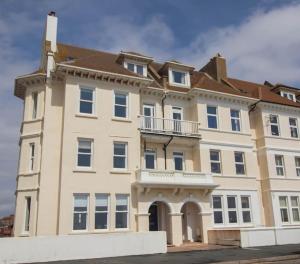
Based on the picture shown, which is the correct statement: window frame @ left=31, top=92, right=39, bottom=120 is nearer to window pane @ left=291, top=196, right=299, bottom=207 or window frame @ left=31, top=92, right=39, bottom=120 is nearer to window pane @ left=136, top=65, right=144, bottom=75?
window pane @ left=136, top=65, right=144, bottom=75

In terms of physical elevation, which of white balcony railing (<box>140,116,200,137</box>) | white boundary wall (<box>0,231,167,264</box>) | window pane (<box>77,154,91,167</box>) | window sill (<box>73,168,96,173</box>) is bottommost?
white boundary wall (<box>0,231,167,264</box>)

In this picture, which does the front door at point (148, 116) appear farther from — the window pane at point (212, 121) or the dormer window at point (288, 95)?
the dormer window at point (288, 95)

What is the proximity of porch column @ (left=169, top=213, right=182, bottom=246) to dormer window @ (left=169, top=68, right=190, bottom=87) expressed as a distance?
10583 mm

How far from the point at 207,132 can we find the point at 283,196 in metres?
8.07

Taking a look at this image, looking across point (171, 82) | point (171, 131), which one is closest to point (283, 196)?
point (171, 131)

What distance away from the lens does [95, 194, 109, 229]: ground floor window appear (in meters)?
20.5

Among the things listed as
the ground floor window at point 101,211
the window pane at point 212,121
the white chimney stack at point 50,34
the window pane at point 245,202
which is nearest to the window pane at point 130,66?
the white chimney stack at point 50,34

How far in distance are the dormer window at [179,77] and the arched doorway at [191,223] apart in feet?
31.2

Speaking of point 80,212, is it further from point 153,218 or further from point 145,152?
point 145,152

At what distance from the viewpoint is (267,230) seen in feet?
68.5

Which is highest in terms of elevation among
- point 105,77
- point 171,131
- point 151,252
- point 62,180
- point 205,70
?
point 205,70

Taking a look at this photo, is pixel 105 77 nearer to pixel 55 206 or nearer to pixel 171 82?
pixel 171 82

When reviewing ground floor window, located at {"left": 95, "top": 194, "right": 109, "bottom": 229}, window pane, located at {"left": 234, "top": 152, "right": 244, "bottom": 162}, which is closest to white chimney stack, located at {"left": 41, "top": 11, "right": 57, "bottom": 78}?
ground floor window, located at {"left": 95, "top": 194, "right": 109, "bottom": 229}

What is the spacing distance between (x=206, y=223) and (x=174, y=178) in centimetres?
387
